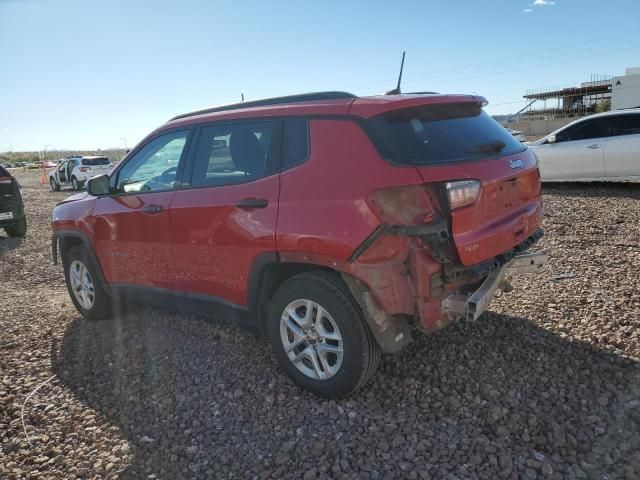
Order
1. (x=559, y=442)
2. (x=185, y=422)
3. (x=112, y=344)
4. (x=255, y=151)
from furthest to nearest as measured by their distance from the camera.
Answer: (x=112, y=344), (x=255, y=151), (x=185, y=422), (x=559, y=442)

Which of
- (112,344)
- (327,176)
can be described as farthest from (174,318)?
(327,176)

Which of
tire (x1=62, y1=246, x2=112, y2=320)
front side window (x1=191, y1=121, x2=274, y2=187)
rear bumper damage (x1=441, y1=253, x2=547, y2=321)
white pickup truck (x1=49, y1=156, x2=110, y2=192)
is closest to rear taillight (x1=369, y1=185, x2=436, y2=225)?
rear bumper damage (x1=441, y1=253, x2=547, y2=321)

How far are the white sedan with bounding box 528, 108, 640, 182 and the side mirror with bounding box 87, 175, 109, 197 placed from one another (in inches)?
360

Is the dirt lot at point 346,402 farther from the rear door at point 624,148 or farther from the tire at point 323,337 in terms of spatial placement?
the rear door at point 624,148

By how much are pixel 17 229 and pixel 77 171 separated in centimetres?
1310

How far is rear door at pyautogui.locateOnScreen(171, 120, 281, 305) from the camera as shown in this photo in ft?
10.7

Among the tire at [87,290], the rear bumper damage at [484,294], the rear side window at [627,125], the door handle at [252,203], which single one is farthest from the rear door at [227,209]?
the rear side window at [627,125]

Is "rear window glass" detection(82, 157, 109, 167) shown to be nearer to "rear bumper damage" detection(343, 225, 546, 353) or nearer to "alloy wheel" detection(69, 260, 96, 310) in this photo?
"alloy wheel" detection(69, 260, 96, 310)

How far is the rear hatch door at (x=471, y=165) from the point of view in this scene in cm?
275

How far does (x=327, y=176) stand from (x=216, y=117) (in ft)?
4.15

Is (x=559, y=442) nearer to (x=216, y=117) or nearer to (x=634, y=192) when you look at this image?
(x=216, y=117)

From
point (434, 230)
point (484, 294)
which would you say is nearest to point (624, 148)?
point (484, 294)

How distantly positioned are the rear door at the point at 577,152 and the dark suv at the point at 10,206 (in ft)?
36.1

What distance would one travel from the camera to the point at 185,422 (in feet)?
10.2
